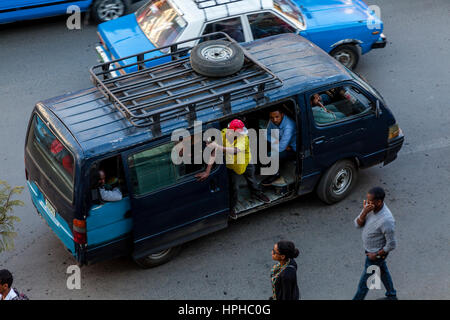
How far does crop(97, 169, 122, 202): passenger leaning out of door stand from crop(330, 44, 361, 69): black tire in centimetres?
517

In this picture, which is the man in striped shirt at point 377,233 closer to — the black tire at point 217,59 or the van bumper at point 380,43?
the black tire at point 217,59

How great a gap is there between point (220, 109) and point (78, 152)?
5.22 ft

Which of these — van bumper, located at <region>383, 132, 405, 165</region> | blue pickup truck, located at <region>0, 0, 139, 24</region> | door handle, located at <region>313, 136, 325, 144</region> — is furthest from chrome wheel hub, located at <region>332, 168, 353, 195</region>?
blue pickup truck, located at <region>0, 0, 139, 24</region>

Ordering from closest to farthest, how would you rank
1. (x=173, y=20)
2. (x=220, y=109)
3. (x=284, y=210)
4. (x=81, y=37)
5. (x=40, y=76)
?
(x=220, y=109) → (x=284, y=210) → (x=173, y=20) → (x=40, y=76) → (x=81, y=37)

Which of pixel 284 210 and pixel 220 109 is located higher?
pixel 220 109

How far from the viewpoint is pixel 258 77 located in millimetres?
7148

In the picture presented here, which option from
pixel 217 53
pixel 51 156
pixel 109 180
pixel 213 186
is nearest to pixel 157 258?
pixel 213 186

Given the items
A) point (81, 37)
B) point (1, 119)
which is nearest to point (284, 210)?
point (1, 119)

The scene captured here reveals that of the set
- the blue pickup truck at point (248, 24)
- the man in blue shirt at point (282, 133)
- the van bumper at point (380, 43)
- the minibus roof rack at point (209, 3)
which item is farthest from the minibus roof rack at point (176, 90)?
the van bumper at point (380, 43)

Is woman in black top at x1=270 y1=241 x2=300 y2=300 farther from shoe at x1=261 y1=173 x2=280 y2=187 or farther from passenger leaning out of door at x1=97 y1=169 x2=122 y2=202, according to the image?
shoe at x1=261 y1=173 x2=280 y2=187

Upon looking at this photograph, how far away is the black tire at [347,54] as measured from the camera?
1027 cm

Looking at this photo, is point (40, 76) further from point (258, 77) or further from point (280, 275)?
point (280, 275)

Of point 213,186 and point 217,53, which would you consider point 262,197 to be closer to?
point 213,186

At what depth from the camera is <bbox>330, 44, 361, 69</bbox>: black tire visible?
10266mm
